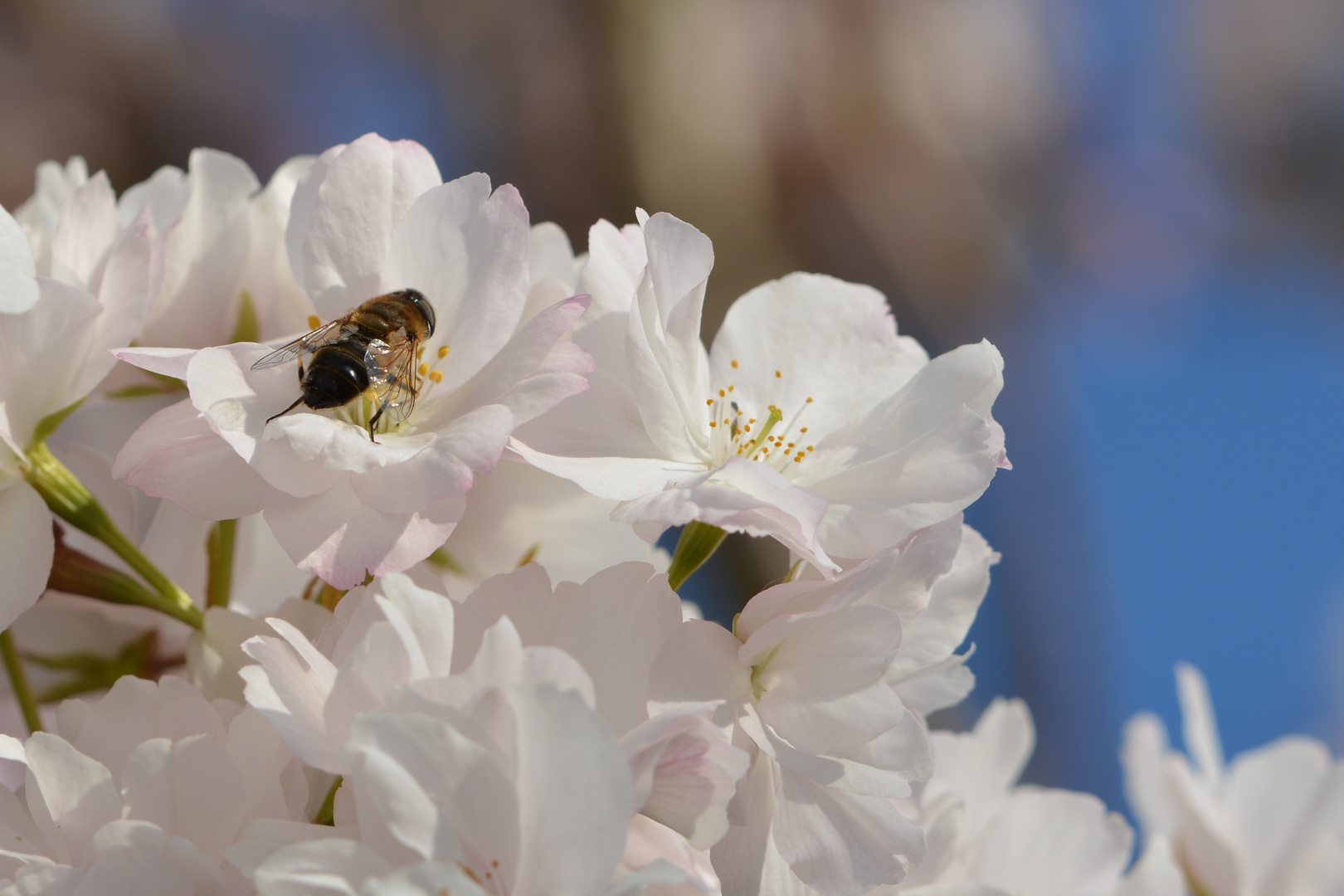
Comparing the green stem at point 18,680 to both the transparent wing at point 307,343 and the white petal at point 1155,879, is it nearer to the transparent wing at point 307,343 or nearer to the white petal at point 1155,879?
the transparent wing at point 307,343

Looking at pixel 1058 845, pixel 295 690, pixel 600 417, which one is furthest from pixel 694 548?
pixel 1058 845

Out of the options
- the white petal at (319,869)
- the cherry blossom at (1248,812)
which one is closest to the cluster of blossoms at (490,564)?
the white petal at (319,869)

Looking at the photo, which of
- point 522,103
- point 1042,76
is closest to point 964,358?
point 522,103

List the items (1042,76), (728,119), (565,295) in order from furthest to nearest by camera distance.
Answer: (1042,76) < (728,119) < (565,295)

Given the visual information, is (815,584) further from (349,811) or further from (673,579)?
(349,811)

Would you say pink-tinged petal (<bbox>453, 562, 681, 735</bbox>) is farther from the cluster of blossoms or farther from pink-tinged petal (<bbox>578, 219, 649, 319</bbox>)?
pink-tinged petal (<bbox>578, 219, 649, 319</bbox>)

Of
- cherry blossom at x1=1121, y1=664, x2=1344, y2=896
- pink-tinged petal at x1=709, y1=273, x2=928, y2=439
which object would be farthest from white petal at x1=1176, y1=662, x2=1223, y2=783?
pink-tinged petal at x1=709, y1=273, x2=928, y2=439
